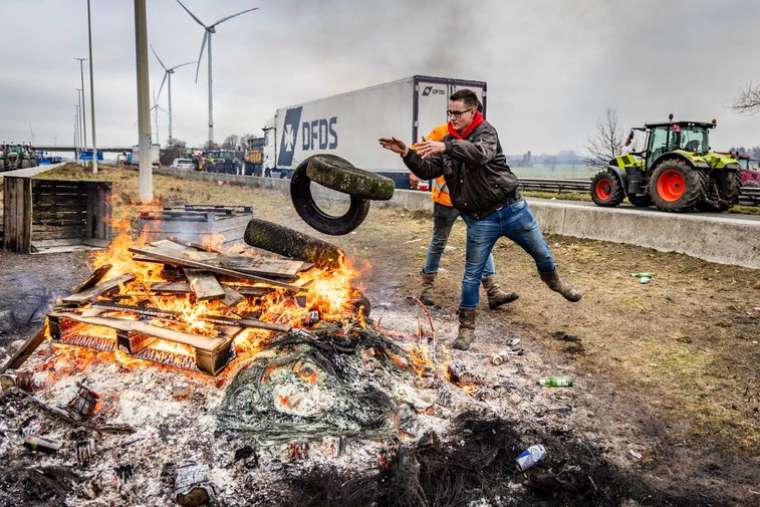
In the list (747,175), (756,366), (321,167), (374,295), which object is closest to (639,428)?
(756,366)

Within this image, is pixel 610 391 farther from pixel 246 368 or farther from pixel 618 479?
pixel 246 368

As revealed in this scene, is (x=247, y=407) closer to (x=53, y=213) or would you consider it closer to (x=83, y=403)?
(x=83, y=403)

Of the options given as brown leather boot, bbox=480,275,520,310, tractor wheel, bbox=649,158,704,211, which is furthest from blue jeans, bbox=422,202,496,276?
tractor wheel, bbox=649,158,704,211

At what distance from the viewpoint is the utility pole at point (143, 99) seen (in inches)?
420

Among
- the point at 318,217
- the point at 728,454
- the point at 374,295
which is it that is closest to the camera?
the point at 728,454

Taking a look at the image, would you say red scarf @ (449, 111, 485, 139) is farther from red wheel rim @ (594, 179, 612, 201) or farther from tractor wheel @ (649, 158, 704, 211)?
red wheel rim @ (594, 179, 612, 201)

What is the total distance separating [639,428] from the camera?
3551mm

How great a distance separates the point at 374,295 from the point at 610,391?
3.34m

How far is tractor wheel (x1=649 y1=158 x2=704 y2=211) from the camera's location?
428 inches

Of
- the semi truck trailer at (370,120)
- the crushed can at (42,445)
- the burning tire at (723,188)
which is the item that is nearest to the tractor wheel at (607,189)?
the burning tire at (723,188)

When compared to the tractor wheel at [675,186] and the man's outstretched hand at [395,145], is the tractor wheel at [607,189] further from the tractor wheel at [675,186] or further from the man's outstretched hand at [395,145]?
the man's outstretched hand at [395,145]

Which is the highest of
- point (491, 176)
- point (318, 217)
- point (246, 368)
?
point (491, 176)

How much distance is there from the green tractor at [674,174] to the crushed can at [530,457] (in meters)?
9.87

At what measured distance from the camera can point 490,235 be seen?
190 inches
